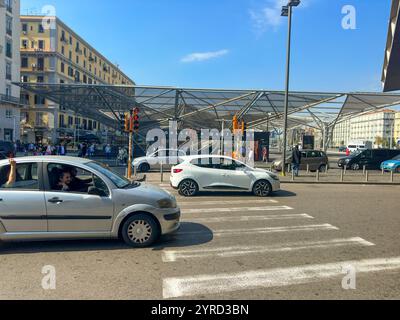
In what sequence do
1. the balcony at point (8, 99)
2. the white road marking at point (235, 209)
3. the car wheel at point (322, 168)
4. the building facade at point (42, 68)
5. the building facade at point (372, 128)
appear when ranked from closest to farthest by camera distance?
the white road marking at point (235, 209), the car wheel at point (322, 168), the balcony at point (8, 99), the building facade at point (42, 68), the building facade at point (372, 128)

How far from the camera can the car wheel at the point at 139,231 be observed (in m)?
5.59

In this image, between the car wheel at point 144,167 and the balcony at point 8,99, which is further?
the balcony at point 8,99

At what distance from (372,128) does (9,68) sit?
385 feet

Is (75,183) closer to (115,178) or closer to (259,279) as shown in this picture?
(115,178)

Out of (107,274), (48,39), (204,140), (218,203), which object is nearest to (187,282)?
(107,274)

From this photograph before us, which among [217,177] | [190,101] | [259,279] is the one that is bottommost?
[259,279]

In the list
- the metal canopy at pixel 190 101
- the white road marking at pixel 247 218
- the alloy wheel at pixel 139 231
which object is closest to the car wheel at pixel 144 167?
the metal canopy at pixel 190 101

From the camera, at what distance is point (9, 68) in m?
49.2

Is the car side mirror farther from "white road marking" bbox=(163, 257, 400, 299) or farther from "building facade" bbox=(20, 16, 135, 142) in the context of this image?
"building facade" bbox=(20, 16, 135, 142)

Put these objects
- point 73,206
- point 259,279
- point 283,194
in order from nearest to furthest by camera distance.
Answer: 1. point 259,279
2. point 73,206
3. point 283,194

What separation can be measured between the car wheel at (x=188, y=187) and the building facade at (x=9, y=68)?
142ft

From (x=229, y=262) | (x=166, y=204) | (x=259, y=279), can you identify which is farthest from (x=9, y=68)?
(x=259, y=279)

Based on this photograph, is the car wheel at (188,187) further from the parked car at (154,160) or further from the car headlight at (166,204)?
the parked car at (154,160)

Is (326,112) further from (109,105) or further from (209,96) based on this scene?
(109,105)
